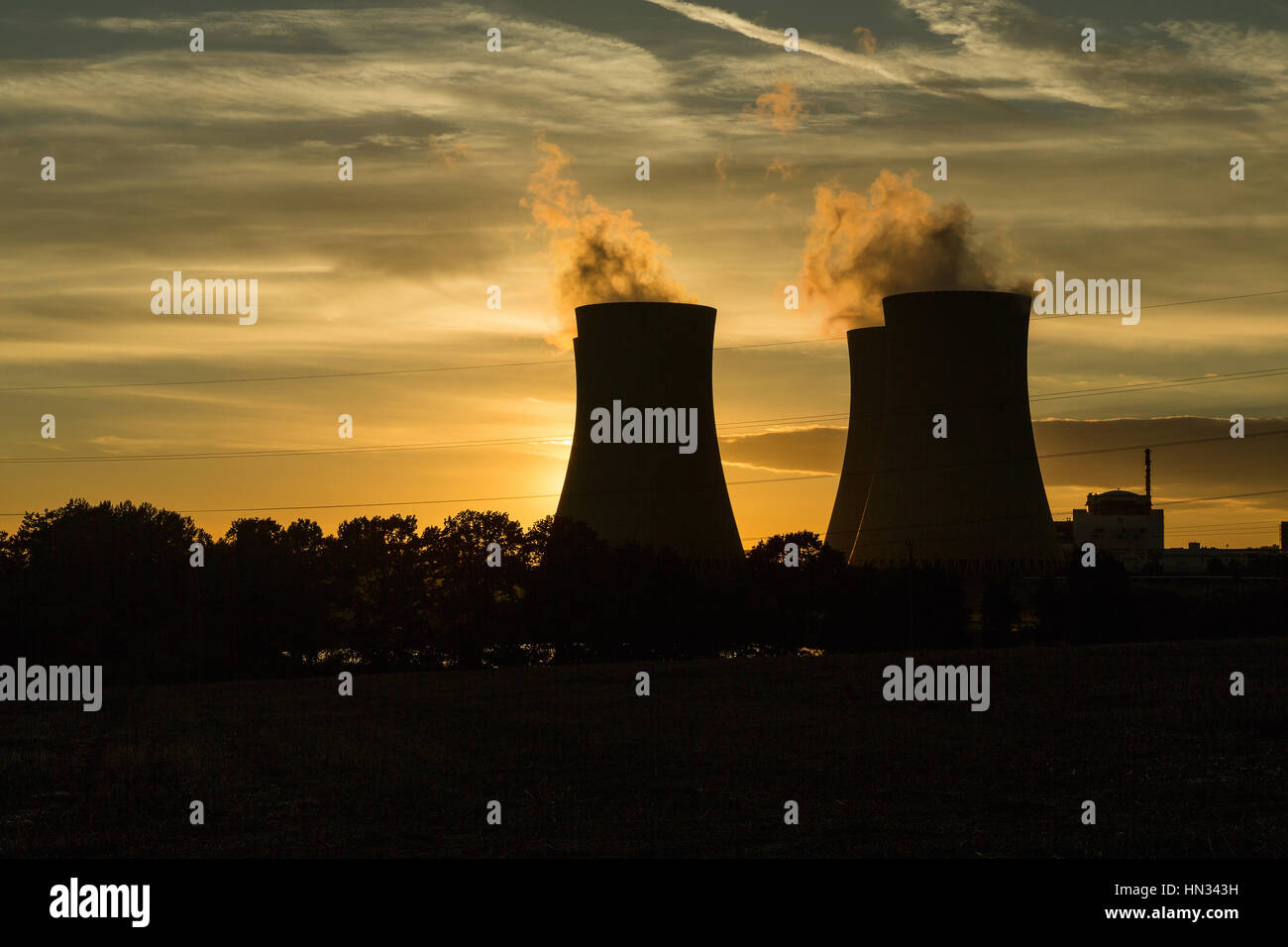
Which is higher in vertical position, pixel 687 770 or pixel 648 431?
pixel 648 431

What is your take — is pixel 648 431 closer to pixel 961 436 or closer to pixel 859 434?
pixel 961 436

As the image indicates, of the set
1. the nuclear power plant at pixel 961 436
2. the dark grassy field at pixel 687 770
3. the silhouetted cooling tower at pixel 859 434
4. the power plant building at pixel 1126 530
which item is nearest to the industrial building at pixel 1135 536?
the power plant building at pixel 1126 530

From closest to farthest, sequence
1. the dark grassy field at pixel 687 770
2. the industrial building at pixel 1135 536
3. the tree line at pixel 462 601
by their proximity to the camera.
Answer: the dark grassy field at pixel 687 770, the tree line at pixel 462 601, the industrial building at pixel 1135 536

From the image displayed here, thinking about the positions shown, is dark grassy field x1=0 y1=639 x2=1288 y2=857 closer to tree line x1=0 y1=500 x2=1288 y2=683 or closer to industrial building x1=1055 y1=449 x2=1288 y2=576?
tree line x1=0 y1=500 x2=1288 y2=683

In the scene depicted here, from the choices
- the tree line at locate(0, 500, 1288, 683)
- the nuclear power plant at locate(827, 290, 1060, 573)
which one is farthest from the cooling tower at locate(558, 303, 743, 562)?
the nuclear power plant at locate(827, 290, 1060, 573)

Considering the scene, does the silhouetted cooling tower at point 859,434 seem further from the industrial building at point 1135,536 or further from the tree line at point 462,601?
the industrial building at point 1135,536

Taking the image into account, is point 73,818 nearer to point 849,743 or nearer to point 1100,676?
point 849,743

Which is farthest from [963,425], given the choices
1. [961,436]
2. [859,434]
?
[859,434]
